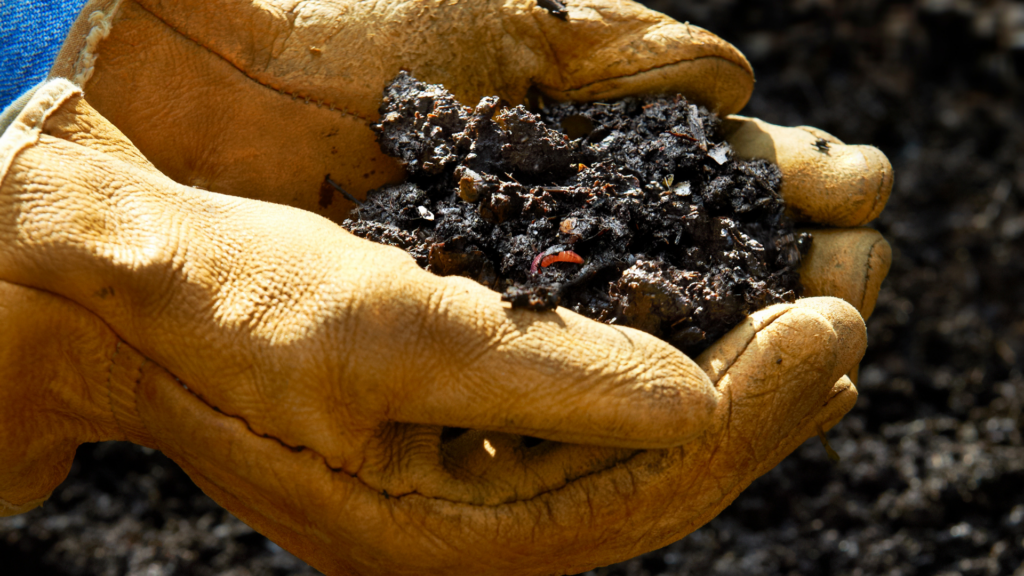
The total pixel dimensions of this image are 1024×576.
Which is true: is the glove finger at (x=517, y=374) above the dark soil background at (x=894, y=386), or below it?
above

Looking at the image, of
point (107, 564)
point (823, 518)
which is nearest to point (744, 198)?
point (823, 518)

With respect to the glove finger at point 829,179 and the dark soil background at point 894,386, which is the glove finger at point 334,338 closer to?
the glove finger at point 829,179

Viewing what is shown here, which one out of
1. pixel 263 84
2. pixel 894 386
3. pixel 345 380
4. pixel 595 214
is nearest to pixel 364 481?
pixel 345 380

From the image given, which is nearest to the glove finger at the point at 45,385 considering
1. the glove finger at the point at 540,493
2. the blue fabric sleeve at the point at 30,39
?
the glove finger at the point at 540,493

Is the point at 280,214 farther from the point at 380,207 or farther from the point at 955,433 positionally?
the point at 955,433

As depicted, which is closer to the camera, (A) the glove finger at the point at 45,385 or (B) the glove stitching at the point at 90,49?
(A) the glove finger at the point at 45,385

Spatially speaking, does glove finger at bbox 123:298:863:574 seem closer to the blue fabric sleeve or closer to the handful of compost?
the handful of compost

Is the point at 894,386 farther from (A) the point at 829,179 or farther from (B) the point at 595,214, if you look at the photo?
(B) the point at 595,214
